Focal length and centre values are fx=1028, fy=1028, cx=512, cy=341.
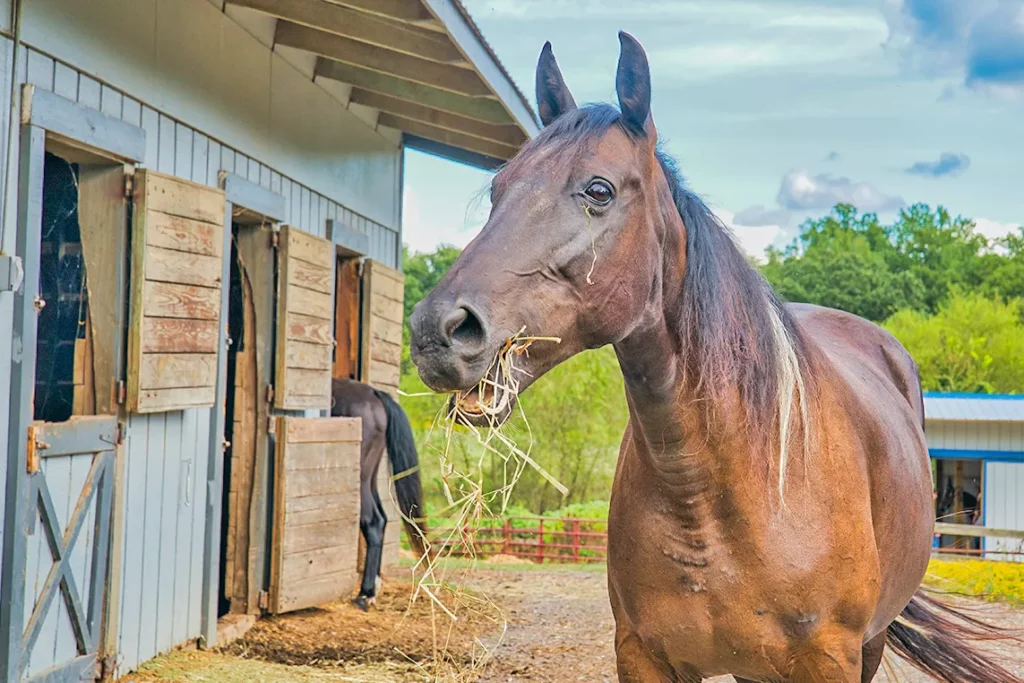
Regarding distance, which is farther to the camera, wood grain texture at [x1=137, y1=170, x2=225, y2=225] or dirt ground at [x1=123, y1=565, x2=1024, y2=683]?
dirt ground at [x1=123, y1=565, x2=1024, y2=683]

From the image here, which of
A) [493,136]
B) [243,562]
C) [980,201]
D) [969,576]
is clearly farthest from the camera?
[980,201]

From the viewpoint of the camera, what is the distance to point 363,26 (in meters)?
5.52

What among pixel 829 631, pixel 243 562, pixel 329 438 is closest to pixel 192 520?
pixel 243 562

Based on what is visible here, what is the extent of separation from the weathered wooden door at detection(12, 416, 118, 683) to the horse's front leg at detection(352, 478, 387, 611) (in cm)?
275

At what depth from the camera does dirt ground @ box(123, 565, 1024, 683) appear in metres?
4.87

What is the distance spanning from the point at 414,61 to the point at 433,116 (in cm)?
163

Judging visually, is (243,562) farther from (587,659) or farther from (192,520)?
(587,659)

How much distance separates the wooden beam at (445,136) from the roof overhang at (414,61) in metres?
0.01

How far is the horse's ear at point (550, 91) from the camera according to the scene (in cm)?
237

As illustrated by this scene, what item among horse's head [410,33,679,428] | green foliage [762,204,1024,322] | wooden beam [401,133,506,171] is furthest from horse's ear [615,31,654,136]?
green foliage [762,204,1024,322]

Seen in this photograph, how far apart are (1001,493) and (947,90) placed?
171ft

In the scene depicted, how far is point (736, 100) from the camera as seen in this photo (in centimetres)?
5641

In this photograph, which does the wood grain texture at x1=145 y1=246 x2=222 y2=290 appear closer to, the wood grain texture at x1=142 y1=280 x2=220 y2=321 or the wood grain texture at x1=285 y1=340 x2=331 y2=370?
the wood grain texture at x1=142 y1=280 x2=220 y2=321

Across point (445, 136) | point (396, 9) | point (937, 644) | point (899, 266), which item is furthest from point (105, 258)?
point (899, 266)
